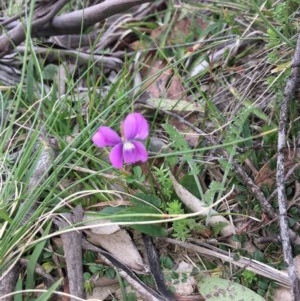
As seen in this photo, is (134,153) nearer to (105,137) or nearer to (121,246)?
(105,137)

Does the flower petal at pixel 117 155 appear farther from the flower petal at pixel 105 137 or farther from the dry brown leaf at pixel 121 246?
the dry brown leaf at pixel 121 246

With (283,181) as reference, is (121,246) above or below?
below

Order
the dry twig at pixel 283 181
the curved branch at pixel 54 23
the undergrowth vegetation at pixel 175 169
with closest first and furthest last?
the dry twig at pixel 283 181
the undergrowth vegetation at pixel 175 169
the curved branch at pixel 54 23

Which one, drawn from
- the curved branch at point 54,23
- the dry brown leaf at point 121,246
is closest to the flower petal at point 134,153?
the dry brown leaf at point 121,246

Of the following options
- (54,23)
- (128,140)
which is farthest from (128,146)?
(54,23)

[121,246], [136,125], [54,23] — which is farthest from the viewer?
[54,23]

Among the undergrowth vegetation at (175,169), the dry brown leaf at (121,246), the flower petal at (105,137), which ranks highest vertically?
the flower petal at (105,137)

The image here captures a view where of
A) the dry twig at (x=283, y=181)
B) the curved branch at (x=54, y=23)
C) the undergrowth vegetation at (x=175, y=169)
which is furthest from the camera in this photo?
the curved branch at (x=54, y=23)

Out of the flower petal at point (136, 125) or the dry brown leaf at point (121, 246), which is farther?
the dry brown leaf at point (121, 246)
